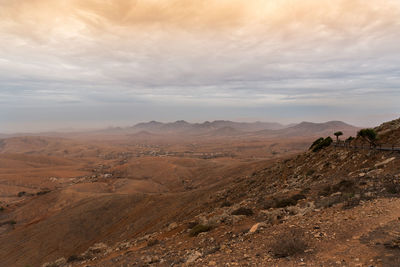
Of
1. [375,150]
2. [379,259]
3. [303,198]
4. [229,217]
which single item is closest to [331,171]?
[375,150]

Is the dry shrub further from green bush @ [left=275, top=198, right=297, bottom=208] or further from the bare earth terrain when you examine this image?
green bush @ [left=275, top=198, right=297, bottom=208]

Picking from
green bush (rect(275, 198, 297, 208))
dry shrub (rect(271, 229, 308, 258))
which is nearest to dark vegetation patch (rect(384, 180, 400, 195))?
green bush (rect(275, 198, 297, 208))

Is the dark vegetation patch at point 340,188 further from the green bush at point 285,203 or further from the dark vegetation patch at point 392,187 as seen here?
the green bush at point 285,203

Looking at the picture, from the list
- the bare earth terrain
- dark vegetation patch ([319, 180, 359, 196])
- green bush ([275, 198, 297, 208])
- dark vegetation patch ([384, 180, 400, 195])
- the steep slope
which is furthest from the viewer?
dark vegetation patch ([319, 180, 359, 196])

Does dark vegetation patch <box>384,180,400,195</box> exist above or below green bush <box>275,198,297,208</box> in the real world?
above

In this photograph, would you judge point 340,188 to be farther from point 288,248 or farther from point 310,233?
point 288,248

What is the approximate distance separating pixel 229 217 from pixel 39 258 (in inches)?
1010

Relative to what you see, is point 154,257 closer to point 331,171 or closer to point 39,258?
point 331,171

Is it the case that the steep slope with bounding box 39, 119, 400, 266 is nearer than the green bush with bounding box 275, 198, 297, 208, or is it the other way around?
the steep slope with bounding box 39, 119, 400, 266

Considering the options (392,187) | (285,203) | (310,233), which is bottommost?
(285,203)

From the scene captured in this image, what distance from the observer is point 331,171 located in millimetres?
21484

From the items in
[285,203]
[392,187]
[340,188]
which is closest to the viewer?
[392,187]

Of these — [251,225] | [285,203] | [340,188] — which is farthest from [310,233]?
[340,188]

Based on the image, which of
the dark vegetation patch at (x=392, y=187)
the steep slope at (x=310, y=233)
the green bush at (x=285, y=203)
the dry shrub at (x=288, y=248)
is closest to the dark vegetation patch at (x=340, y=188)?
the steep slope at (x=310, y=233)
